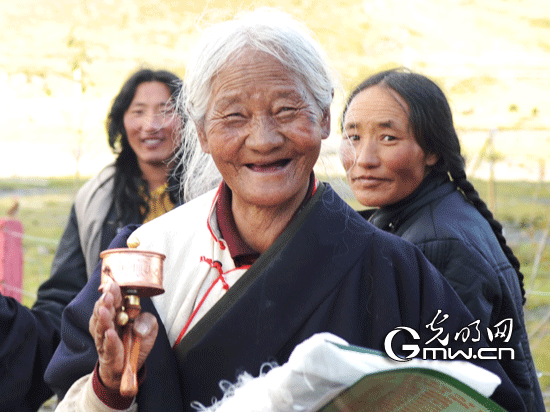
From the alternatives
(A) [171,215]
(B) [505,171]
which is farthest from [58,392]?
(B) [505,171]

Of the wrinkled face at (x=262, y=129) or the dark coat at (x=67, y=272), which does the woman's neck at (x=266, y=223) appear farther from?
the dark coat at (x=67, y=272)

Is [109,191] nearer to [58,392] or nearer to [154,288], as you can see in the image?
[58,392]

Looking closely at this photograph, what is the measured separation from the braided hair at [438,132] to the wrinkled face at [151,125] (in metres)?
1.26

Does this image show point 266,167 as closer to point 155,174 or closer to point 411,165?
point 411,165

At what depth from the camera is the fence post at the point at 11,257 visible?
4926 millimetres

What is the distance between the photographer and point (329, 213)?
6.23 feet

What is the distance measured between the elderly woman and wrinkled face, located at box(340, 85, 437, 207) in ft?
2.50

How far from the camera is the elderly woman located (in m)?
1.73

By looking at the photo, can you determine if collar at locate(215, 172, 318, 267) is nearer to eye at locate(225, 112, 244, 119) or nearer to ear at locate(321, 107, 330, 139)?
ear at locate(321, 107, 330, 139)

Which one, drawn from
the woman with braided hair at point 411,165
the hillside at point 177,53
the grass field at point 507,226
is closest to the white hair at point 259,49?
the woman with braided hair at point 411,165

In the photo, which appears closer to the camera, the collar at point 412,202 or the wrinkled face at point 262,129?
the wrinkled face at point 262,129

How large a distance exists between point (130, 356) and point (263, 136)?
2.33ft

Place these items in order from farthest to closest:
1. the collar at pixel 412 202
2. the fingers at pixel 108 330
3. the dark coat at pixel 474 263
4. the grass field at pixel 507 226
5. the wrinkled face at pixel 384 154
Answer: the grass field at pixel 507 226 → the wrinkled face at pixel 384 154 → the collar at pixel 412 202 → the dark coat at pixel 474 263 → the fingers at pixel 108 330

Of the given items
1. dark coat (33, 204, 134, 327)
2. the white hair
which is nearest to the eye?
the white hair
